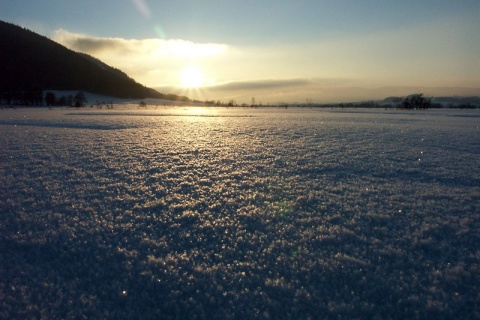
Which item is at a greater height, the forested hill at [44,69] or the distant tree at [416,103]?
the forested hill at [44,69]

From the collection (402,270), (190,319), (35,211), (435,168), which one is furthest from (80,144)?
(435,168)

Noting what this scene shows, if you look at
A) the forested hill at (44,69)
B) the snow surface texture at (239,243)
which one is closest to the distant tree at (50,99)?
the forested hill at (44,69)

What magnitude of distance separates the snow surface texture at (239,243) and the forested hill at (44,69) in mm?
84041

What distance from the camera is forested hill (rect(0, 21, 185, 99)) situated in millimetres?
75250

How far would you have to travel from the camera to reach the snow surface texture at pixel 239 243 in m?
1.58

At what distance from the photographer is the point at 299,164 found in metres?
4.89

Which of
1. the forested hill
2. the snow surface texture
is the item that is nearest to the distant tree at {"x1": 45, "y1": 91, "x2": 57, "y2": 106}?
the forested hill

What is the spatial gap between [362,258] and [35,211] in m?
3.20

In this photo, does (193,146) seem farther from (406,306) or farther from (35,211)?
(406,306)

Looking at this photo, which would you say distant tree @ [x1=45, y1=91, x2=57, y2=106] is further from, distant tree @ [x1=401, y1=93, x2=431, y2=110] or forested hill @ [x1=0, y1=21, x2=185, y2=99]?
distant tree @ [x1=401, y1=93, x2=431, y2=110]

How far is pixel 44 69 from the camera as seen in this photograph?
8262 centimetres

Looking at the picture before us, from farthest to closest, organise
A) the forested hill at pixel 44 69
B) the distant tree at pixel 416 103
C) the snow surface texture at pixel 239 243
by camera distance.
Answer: the forested hill at pixel 44 69 → the distant tree at pixel 416 103 → the snow surface texture at pixel 239 243

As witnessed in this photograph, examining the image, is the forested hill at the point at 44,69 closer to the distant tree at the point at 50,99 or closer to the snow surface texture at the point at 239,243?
the distant tree at the point at 50,99

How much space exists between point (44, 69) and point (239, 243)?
10514 centimetres
